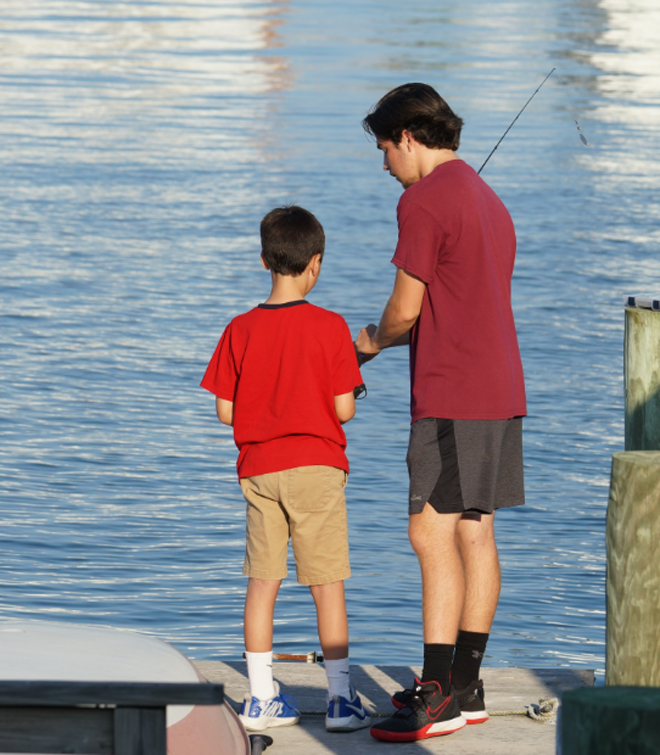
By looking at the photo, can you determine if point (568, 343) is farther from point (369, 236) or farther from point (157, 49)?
point (157, 49)

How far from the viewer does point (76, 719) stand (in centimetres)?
229

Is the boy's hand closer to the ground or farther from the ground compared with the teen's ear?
closer to the ground

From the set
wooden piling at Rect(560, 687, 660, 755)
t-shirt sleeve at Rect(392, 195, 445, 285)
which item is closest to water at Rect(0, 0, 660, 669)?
t-shirt sleeve at Rect(392, 195, 445, 285)

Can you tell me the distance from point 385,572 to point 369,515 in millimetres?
792

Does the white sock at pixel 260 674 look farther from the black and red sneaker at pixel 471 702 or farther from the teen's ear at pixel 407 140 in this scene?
the teen's ear at pixel 407 140

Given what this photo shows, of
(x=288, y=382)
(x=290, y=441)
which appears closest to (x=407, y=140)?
(x=288, y=382)

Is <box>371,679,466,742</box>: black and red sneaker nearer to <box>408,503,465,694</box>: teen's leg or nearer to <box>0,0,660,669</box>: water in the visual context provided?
<box>408,503,465,694</box>: teen's leg

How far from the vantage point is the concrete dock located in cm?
375

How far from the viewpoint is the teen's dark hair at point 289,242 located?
151 inches

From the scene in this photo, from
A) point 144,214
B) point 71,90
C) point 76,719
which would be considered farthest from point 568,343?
point 71,90

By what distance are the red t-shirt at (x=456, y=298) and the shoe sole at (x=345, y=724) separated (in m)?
0.83

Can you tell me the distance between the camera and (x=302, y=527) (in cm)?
388

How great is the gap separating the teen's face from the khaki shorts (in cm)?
81

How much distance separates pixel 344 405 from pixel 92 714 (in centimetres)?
172
